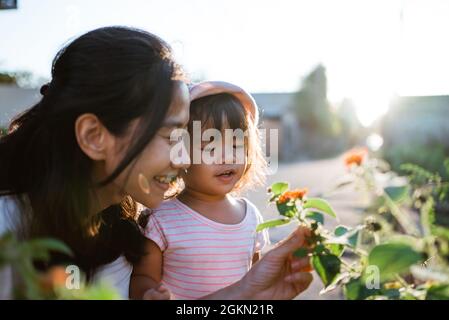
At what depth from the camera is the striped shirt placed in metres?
1.67

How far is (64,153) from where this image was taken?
4.19 ft

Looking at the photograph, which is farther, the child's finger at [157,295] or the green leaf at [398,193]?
the child's finger at [157,295]

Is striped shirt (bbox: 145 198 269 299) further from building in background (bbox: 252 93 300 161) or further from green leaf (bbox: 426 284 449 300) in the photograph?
building in background (bbox: 252 93 300 161)

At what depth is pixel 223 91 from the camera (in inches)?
67.6

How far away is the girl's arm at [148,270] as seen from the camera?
5.19ft

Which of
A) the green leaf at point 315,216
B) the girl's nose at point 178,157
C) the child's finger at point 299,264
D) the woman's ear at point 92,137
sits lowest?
the child's finger at point 299,264

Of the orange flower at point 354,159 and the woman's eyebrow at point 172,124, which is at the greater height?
the woman's eyebrow at point 172,124

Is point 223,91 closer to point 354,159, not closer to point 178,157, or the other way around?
point 178,157

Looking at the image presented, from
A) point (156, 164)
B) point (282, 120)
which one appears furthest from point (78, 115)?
point (282, 120)

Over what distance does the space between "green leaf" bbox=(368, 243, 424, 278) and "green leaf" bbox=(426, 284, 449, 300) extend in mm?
88

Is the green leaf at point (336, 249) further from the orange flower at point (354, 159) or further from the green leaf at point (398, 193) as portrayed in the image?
the orange flower at point (354, 159)

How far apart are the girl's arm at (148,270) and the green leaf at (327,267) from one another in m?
0.68

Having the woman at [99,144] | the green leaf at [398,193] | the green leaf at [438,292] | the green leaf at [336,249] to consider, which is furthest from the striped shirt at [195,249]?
the green leaf at [438,292]
